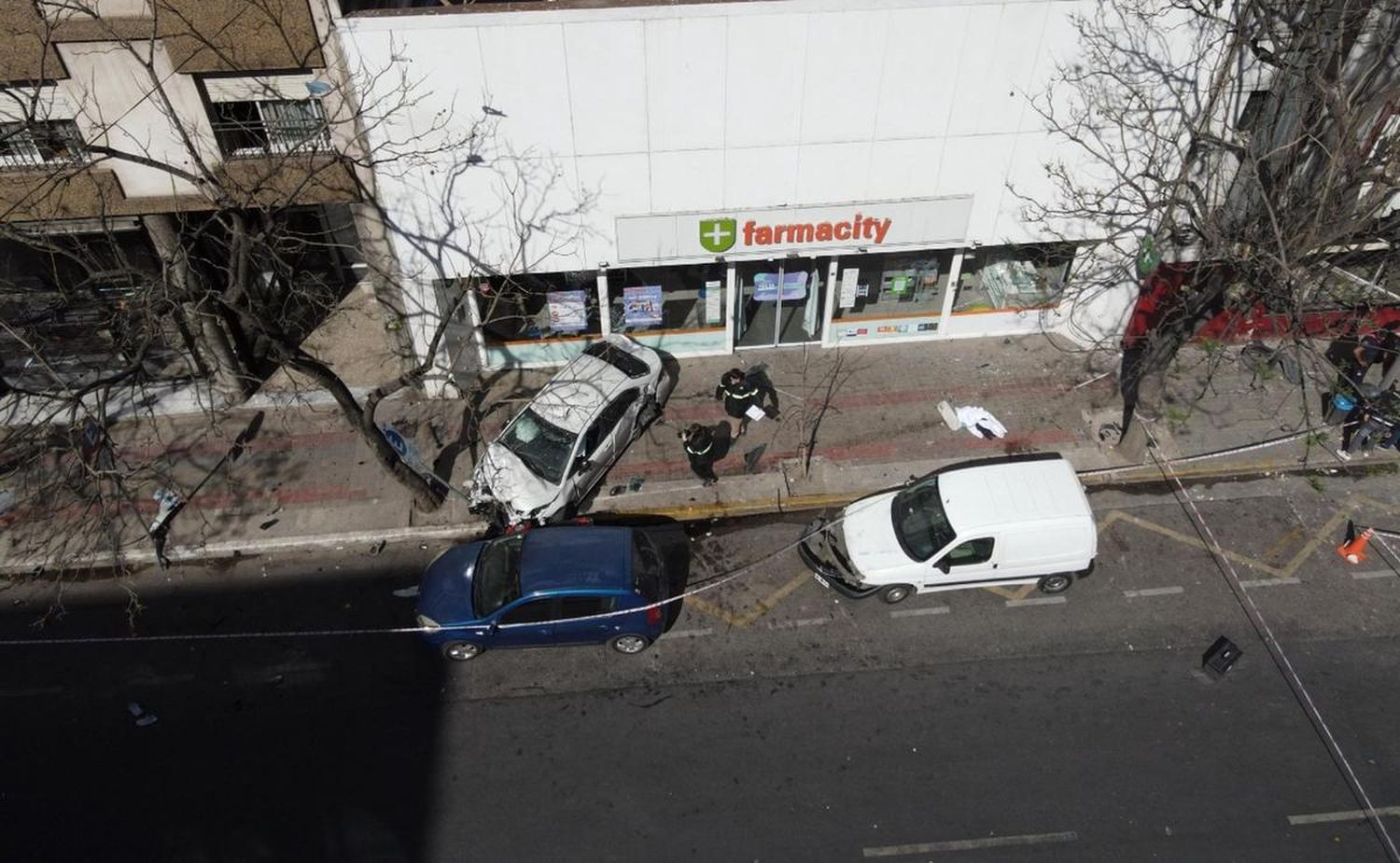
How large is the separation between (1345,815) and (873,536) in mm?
7032

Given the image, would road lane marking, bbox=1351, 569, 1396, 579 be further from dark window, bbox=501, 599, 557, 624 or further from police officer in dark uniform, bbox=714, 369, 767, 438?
dark window, bbox=501, 599, 557, 624

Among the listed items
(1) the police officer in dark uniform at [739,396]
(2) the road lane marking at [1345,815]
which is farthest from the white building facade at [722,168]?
(2) the road lane marking at [1345,815]

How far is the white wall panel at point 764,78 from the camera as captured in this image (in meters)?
13.4

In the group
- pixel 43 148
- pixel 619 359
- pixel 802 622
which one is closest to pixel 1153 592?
pixel 802 622

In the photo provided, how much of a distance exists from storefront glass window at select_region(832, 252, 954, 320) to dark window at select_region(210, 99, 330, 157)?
10022mm

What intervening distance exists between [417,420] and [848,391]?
8.93 m

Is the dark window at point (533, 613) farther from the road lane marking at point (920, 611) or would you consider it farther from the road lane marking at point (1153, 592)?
the road lane marking at point (1153, 592)

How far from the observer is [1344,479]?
599 inches

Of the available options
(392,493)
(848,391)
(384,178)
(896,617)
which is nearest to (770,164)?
(848,391)

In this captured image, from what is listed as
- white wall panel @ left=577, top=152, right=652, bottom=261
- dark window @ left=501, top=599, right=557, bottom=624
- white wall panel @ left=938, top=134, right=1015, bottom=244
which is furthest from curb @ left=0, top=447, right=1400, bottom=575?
white wall panel @ left=938, top=134, right=1015, bottom=244

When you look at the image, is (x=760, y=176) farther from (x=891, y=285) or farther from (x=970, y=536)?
(x=970, y=536)

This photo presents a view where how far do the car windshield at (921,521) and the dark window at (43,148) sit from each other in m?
14.6

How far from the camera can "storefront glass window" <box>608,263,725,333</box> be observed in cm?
1689

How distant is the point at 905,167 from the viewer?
50.1ft
